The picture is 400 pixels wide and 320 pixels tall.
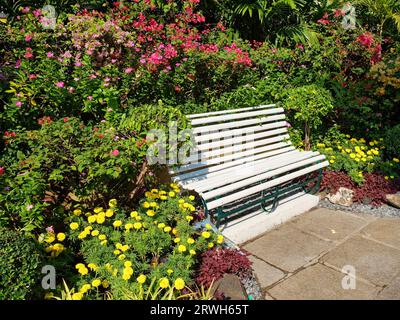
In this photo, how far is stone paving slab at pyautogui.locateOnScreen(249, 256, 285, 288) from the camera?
288 cm

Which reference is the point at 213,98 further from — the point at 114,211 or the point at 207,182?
the point at 114,211

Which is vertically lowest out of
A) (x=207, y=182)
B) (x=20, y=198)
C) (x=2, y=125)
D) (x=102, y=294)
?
(x=102, y=294)

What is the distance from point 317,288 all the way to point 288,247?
629 millimetres

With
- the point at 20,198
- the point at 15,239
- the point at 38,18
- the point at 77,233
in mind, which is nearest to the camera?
the point at 15,239

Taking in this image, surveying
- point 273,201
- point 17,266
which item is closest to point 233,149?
point 273,201

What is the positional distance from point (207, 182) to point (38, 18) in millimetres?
2560

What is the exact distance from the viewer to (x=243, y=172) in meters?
3.79

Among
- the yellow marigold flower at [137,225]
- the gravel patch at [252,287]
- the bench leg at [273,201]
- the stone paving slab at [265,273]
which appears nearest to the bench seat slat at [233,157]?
the bench leg at [273,201]

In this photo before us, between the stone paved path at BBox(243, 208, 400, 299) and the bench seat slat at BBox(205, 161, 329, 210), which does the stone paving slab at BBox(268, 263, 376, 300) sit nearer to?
the stone paved path at BBox(243, 208, 400, 299)

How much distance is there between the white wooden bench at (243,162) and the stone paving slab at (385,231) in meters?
0.81

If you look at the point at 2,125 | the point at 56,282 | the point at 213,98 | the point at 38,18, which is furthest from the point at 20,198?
the point at 213,98

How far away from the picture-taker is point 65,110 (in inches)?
138

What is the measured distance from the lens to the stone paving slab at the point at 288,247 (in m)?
3.15

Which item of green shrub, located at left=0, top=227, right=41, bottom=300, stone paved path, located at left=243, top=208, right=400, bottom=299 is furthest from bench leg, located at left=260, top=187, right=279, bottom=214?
green shrub, located at left=0, top=227, right=41, bottom=300
